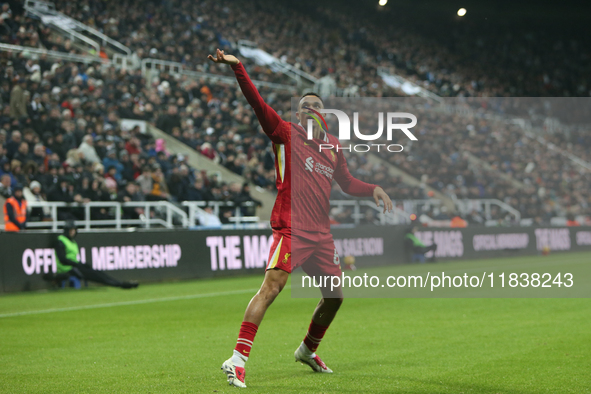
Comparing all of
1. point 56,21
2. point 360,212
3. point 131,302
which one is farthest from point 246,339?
point 56,21

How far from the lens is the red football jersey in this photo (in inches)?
220

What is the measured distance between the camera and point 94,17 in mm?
26812

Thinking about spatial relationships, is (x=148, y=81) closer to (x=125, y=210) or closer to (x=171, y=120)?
(x=171, y=120)

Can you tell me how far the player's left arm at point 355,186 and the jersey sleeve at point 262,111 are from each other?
0.72 metres

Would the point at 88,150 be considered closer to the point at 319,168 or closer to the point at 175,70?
→ the point at 175,70

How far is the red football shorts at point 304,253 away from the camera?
5.47 metres

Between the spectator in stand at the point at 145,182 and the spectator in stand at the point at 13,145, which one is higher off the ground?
the spectator in stand at the point at 13,145

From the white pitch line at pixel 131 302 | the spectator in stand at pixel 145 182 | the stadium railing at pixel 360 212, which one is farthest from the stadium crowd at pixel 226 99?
the white pitch line at pixel 131 302

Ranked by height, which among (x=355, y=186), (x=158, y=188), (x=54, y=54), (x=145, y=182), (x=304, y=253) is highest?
(x=54, y=54)

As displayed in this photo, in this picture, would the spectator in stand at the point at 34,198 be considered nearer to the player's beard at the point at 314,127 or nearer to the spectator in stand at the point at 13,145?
the spectator in stand at the point at 13,145

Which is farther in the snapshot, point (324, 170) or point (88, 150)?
point (88, 150)

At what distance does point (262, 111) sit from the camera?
531 centimetres

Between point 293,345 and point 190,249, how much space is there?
9.11 m

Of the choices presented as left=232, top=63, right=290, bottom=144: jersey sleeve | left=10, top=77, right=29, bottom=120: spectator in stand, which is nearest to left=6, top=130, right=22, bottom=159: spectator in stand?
left=10, top=77, right=29, bottom=120: spectator in stand
